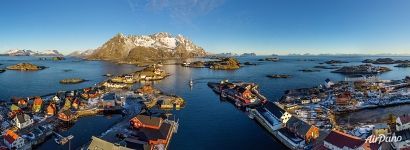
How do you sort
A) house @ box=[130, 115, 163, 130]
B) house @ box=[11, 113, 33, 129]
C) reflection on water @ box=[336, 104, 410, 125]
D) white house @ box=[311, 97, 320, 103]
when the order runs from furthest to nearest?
white house @ box=[311, 97, 320, 103], reflection on water @ box=[336, 104, 410, 125], house @ box=[11, 113, 33, 129], house @ box=[130, 115, 163, 130]

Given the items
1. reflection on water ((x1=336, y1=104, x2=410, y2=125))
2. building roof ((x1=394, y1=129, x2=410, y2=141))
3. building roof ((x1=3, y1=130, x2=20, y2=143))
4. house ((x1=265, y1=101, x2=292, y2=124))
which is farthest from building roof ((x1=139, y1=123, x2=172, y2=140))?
reflection on water ((x1=336, y1=104, x2=410, y2=125))

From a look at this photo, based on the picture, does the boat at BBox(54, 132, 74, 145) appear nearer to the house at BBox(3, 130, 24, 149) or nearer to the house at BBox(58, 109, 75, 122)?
the house at BBox(3, 130, 24, 149)

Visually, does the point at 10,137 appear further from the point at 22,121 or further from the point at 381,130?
the point at 381,130

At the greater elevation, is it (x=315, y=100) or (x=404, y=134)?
(x=404, y=134)

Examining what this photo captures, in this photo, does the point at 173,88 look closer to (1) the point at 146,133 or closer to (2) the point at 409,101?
(1) the point at 146,133

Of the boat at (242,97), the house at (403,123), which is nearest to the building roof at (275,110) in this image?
the boat at (242,97)

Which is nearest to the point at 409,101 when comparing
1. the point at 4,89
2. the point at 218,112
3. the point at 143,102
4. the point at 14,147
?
the point at 218,112

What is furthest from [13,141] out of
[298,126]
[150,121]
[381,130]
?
[381,130]

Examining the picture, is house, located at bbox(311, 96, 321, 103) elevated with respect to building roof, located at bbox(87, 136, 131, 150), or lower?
lower

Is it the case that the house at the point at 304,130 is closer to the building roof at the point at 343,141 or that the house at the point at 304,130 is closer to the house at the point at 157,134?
the building roof at the point at 343,141
